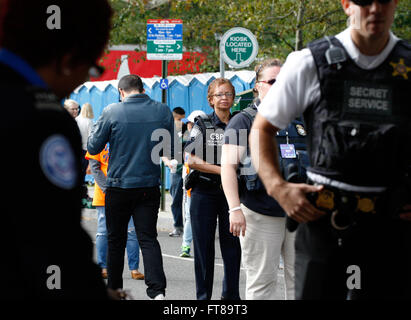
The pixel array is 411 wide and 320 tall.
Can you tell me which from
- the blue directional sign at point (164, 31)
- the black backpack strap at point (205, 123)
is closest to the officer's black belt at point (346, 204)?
the black backpack strap at point (205, 123)

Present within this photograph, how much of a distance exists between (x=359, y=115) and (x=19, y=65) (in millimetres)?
1539

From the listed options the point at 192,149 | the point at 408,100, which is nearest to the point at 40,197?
the point at 408,100

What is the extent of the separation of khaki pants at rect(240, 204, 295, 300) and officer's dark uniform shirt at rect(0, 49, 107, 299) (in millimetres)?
2948

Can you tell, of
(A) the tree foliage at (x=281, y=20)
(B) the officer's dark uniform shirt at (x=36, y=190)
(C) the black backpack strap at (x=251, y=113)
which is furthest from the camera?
(A) the tree foliage at (x=281, y=20)

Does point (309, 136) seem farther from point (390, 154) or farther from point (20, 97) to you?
point (20, 97)

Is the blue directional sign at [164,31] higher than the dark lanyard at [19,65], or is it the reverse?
the blue directional sign at [164,31]

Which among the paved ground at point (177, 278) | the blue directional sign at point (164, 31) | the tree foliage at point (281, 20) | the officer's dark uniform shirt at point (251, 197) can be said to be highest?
the tree foliage at point (281, 20)

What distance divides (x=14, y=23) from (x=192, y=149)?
4416 mm

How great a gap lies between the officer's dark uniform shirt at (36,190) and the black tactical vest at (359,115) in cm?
131

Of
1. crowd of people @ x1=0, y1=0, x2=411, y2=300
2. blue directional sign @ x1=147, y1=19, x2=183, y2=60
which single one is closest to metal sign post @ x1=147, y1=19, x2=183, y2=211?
blue directional sign @ x1=147, y1=19, x2=183, y2=60

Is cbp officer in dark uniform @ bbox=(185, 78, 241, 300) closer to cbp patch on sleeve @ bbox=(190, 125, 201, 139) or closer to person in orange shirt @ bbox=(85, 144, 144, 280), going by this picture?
cbp patch on sleeve @ bbox=(190, 125, 201, 139)

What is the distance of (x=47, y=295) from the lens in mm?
1774

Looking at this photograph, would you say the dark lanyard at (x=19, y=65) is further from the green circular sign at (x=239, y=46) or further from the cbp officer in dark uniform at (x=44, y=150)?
the green circular sign at (x=239, y=46)

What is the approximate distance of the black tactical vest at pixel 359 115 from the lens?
111 inches
